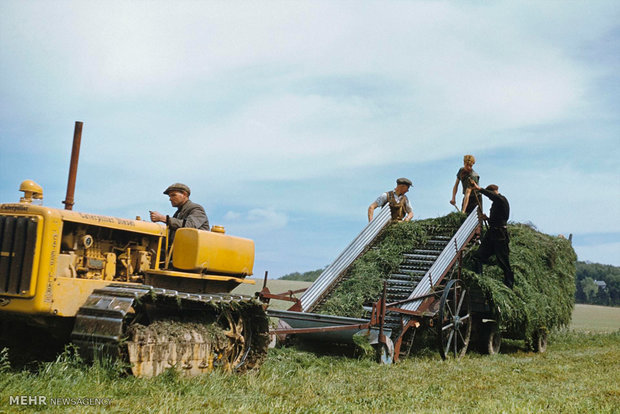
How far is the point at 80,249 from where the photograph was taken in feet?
23.2

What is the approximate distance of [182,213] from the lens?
26.9ft

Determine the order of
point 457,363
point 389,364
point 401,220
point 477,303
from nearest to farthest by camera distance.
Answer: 1. point 389,364
2. point 457,363
3. point 477,303
4. point 401,220

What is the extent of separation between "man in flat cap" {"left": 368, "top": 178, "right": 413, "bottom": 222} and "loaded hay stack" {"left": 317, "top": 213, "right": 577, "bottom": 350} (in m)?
0.33

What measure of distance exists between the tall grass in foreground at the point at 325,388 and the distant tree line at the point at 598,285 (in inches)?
2765

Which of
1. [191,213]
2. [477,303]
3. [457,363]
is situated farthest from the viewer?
[477,303]

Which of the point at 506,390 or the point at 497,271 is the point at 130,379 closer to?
the point at 506,390

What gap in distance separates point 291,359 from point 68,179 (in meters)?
3.71

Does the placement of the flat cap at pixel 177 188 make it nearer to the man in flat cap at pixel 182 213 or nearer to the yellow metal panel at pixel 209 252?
the man in flat cap at pixel 182 213

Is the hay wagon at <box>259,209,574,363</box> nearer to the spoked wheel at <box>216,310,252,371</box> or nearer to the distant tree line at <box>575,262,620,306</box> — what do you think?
the spoked wheel at <box>216,310,252,371</box>

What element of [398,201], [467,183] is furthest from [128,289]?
[467,183]

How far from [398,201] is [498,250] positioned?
2.15 metres

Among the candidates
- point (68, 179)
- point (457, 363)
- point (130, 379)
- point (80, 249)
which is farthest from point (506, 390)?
point (68, 179)

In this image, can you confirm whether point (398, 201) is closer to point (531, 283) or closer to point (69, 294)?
point (531, 283)

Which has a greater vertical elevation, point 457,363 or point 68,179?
point 68,179
